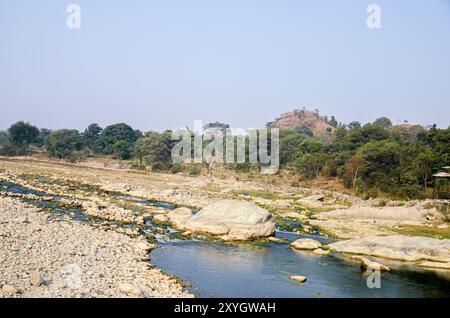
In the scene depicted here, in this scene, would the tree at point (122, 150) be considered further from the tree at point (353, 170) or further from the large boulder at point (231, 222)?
the large boulder at point (231, 222)

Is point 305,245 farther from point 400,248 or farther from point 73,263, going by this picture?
point 73,263

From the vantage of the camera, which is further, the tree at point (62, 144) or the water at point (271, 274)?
the tree at point (62, 144)

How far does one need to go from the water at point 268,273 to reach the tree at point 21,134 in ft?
343

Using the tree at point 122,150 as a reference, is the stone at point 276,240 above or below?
below

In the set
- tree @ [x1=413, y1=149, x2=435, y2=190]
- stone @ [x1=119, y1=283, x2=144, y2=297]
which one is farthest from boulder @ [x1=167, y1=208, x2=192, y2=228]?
tree @ [x1=413, y1=149, x2=435, y2=190]

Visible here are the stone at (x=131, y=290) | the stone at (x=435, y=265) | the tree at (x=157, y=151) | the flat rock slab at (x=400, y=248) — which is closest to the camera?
the stone at (x=131, y=290)

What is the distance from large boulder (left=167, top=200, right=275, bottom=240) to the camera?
96.8 feet

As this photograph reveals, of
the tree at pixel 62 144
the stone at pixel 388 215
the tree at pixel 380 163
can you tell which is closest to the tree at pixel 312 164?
the tree at pixel 380 163

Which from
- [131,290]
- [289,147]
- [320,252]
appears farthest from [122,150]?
[131,290]

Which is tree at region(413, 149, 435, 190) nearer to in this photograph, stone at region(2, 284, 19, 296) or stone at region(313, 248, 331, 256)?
stone at region(313, 248, 331, 256)

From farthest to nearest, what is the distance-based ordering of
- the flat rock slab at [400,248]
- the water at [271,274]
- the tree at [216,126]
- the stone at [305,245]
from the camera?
the tree at [216,126] → the stone at [305,245] → the flat rock slab at [400,248] → the water at [271,274]

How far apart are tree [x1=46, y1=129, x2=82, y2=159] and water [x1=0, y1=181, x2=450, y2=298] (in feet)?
284

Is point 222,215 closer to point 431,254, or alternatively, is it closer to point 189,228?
point 189,228

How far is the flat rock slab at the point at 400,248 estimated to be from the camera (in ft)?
86.2
